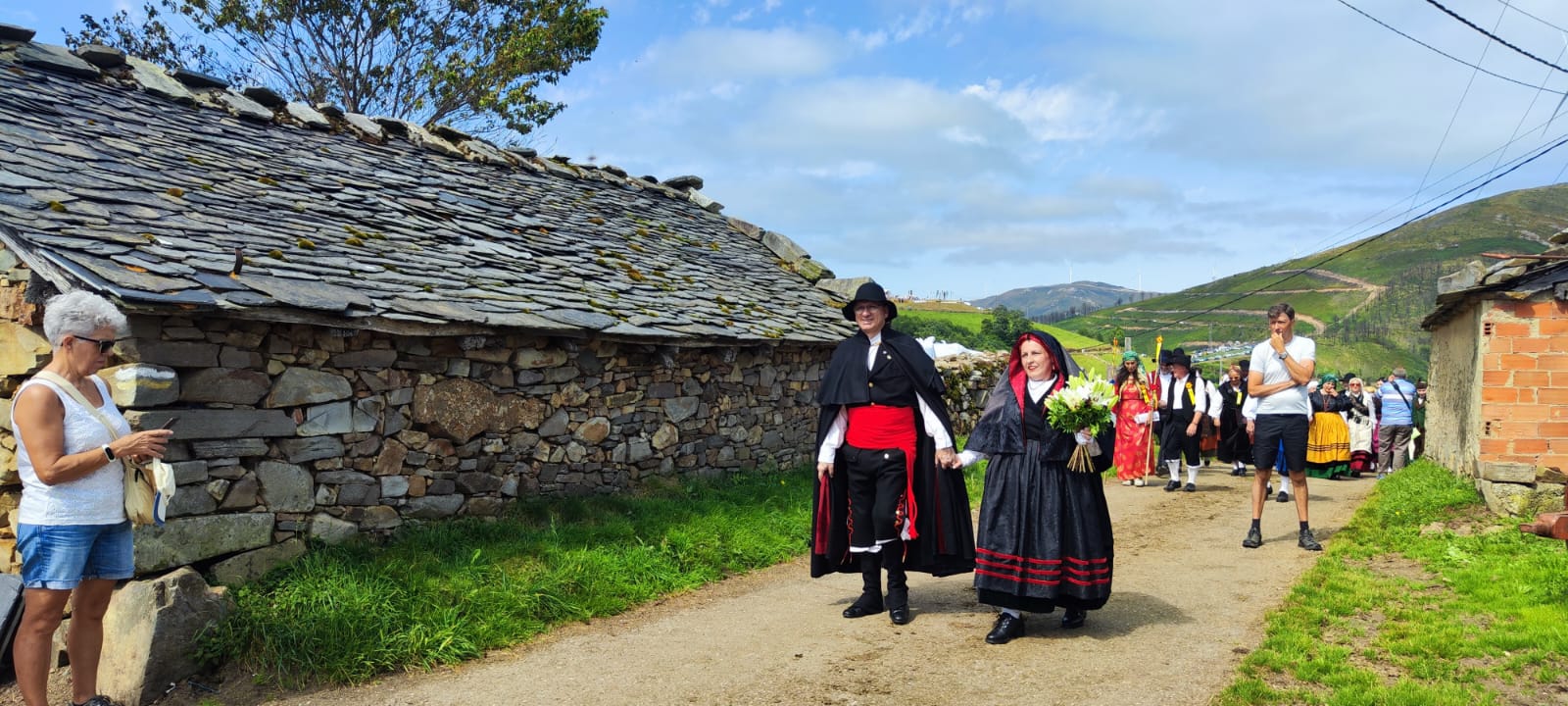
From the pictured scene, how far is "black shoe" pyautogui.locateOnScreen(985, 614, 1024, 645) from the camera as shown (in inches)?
189

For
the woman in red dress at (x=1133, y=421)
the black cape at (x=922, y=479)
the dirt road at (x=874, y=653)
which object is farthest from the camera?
the woman in red dress at (x=1133, y=421)

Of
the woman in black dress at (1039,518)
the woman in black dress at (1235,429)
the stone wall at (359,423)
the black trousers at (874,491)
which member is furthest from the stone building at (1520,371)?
the stone wall at (359,423)

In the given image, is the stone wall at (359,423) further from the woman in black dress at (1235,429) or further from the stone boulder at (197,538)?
the woman in black dress at (1235,429)

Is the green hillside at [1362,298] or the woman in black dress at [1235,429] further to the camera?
the green hillside at [1362,298]

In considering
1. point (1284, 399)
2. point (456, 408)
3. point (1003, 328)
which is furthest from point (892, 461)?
point (1003, 328)

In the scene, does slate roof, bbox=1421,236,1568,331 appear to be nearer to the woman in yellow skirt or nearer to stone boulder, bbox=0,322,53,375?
the woman in yellow skirt

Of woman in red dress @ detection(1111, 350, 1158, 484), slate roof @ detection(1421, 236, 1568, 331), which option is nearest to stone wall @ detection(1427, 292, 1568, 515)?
slate roof @ detection(1421, 236, 1568, 331)

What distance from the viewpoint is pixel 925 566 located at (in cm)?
534

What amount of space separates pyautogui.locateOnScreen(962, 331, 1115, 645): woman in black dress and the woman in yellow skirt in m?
8.86

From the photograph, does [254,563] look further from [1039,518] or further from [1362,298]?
[1362,298]

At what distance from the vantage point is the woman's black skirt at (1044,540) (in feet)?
15.6

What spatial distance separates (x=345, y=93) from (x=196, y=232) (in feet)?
46.8

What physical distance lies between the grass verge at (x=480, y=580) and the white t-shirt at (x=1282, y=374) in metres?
3.94

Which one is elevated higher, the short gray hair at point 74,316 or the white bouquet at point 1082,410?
the short gray hair at point 74,316
